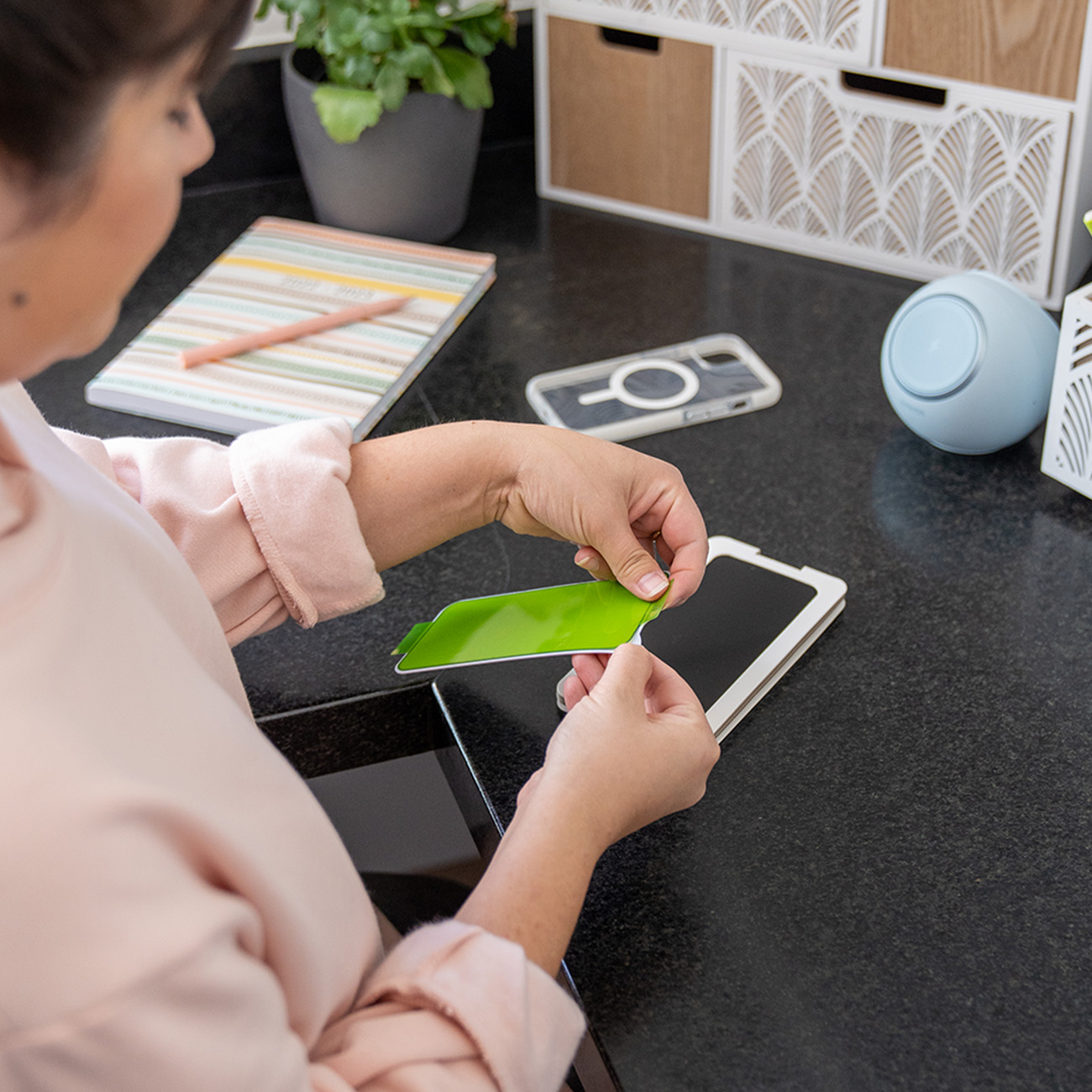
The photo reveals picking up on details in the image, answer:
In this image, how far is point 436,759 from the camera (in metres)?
0.91

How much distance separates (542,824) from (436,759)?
29cm

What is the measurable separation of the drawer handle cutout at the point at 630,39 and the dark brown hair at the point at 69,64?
98 cm

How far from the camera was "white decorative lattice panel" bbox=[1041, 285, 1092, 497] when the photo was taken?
0.90m

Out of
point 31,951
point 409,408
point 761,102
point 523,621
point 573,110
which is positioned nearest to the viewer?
point 31,951

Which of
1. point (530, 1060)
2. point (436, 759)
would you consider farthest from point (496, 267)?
point (530, 1060)

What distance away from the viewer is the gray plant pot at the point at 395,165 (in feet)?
4.00

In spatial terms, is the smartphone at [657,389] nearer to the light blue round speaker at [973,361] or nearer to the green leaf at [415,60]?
the light blue round speaker at [973,361]

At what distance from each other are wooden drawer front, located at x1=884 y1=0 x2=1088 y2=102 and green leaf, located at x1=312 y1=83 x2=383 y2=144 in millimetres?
465

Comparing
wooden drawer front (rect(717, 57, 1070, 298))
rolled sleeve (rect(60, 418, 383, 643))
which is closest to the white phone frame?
rolled sleeve (rect(60, 418, 383, 643))

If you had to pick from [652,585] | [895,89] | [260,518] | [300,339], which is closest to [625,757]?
[652,585]

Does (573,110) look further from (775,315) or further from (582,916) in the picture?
(582,916)

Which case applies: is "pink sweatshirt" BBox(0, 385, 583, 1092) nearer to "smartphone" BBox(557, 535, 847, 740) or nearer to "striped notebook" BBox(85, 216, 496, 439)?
"smartphone" BBox(557, 535, 847, 740)

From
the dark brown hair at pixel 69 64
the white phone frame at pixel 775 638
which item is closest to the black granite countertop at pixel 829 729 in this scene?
the white phone frame at pixel 775 638

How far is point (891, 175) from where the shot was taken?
118 centimetres
